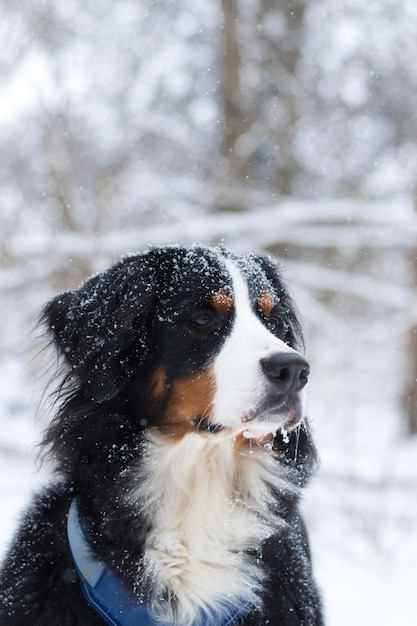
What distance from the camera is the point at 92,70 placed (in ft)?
28.7

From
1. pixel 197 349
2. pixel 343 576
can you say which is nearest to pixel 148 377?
pixel 197 349

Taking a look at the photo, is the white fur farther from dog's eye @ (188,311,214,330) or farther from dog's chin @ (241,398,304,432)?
dog's eye @ (188,311,214,330)

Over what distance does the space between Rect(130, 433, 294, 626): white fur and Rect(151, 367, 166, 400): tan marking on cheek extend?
0.15 meters

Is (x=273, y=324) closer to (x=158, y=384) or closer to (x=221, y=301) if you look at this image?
(x=221, y=301)

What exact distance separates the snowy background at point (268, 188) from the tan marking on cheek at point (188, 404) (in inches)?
106

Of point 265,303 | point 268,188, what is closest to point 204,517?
point 265,303

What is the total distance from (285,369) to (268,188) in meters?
8.85

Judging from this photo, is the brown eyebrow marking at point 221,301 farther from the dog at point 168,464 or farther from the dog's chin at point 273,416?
the dog's chin at point 273,416

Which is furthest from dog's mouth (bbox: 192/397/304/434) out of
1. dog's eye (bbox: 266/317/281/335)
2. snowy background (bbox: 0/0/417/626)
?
snowy background (bbox: 0/0/417/626)

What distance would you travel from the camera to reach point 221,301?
264cm

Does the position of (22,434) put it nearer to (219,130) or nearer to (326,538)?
(326,538)

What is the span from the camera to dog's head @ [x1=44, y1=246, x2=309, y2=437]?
7.93 ft

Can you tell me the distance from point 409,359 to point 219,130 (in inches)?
181

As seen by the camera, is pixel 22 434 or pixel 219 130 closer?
pixel 22 434
